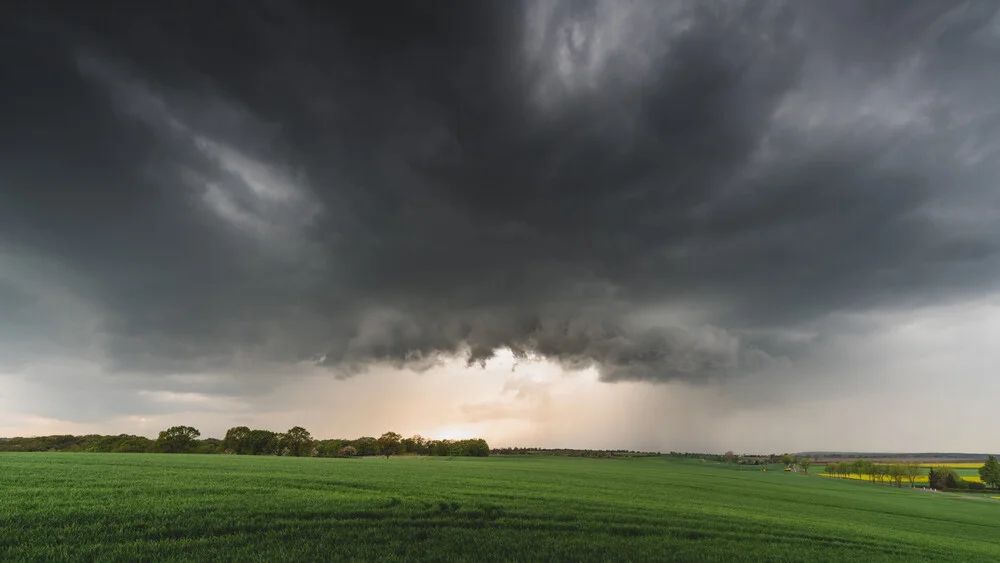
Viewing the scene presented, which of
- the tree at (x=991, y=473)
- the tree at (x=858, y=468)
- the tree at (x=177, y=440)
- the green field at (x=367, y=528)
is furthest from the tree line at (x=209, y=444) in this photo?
the tree at (x=991, y=473)

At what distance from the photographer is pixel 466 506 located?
2242 centimetres

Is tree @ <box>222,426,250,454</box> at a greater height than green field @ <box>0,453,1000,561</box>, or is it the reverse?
green field @ <box>0,453,1000,561</box>

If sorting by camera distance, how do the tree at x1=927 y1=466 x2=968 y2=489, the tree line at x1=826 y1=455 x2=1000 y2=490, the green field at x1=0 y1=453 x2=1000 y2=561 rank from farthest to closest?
the tree at x1=927 y1=466 x2=968 y2=489 < the tree line at x1=826 y1=455 x2=1000 y2=490 < the green field at x1=0 y1=453 x2=1000 y2=561

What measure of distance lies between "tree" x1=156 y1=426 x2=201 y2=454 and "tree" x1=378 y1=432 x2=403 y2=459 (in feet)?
206

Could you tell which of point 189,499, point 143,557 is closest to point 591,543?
point 143,557

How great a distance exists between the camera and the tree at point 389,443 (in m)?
168

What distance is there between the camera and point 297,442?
146000 mm

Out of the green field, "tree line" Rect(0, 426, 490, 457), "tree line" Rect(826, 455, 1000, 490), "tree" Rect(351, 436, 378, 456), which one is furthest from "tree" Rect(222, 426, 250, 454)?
"tree line" Rect(826, 455, 1000, 490)

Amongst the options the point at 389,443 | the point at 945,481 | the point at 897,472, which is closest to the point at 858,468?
the point at 897,472

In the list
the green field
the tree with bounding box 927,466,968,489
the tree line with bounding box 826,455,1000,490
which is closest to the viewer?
the green field

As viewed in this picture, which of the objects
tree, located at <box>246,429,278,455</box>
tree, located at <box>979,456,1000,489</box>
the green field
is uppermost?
the green field

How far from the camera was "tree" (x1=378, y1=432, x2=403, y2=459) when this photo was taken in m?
168

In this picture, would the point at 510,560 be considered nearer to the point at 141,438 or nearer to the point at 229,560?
the point at 229,560

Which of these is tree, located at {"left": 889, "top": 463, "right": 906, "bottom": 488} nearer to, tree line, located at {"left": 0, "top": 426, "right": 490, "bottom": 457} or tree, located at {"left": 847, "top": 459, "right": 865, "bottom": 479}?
tree, located at {"left": 847, "top": 459, "right": 865, "bottom": 479}
